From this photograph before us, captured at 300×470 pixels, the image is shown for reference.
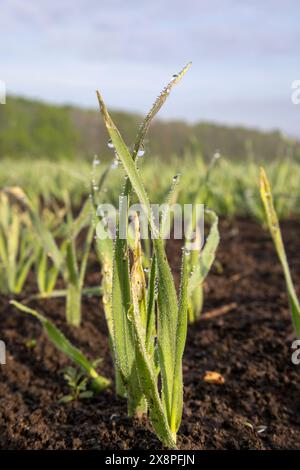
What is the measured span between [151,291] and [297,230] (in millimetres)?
2093

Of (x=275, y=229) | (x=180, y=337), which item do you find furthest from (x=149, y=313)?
(x=275, y=229)

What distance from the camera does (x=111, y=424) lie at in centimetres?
105

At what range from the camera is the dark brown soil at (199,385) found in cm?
102

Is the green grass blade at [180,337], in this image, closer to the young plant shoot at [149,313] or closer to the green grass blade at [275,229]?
the young plant shoot at [149,313]

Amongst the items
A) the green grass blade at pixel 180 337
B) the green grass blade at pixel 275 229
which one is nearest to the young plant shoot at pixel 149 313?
the green grass blade at pixel 180 337

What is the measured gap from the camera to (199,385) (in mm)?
1226

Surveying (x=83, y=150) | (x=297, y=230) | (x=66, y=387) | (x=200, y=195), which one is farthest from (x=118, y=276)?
(x=83, y=150)

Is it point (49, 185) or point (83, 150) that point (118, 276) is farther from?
point (83, 150)

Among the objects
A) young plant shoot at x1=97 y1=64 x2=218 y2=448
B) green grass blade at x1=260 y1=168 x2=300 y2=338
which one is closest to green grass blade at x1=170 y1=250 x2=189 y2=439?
young plant shoot at x1=97 y1=64 x2=218 y2=448

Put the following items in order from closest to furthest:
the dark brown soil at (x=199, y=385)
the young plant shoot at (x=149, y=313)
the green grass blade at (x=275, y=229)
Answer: the young plant shoot at (x=149, y=313) → the dark brown soil at (x=199, y=385) → the green grass blade at (x=275, y=229)

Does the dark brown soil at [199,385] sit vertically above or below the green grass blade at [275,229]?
below

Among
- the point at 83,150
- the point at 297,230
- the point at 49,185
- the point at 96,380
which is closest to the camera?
the point at 96,380

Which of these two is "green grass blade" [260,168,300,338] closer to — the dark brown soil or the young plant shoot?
the dark brown soil

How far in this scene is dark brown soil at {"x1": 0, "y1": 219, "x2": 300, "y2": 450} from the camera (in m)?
1.02
